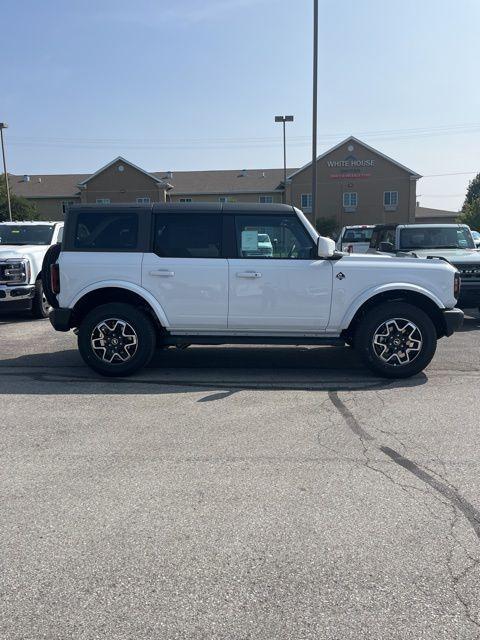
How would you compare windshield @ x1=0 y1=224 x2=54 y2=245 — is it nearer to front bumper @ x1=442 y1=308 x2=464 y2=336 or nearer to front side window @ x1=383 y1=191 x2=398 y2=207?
front bumper @ x1=442 y1=308 x2=464 y2=336

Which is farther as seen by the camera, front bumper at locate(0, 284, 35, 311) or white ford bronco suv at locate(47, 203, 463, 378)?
front bumper at locate(0, 284, 35, 311)

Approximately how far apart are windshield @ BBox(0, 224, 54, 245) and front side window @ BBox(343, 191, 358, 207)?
148ft

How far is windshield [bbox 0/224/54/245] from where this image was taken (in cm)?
1263

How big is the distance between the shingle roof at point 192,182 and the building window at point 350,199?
667 cm

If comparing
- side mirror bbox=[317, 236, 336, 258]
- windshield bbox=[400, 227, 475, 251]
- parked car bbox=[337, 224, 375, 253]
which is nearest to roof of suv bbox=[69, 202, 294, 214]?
side mirror bbox=[317, 236, 336, 258]

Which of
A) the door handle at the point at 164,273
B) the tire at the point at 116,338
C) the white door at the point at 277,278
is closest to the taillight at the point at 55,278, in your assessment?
the tire at the point at 116,338

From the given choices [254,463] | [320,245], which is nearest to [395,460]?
[254,463]

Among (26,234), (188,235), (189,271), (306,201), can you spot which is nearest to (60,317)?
(189,271)

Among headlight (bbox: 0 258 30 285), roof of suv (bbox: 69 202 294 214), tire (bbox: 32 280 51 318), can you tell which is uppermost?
roof of suv (bbox: 69 202 294 214)

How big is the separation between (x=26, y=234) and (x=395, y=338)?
930cm

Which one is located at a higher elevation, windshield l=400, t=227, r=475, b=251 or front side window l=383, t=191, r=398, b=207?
front side window l=383, t=191, r=398, b=207

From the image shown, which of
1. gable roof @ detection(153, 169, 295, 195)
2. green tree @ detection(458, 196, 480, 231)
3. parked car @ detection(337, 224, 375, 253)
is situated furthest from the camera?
gable roof @ detection(153, 169, 295, 195)

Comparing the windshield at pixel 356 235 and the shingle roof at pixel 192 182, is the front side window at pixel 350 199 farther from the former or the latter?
the windshield at pixel 356 235

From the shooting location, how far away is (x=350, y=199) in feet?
179
